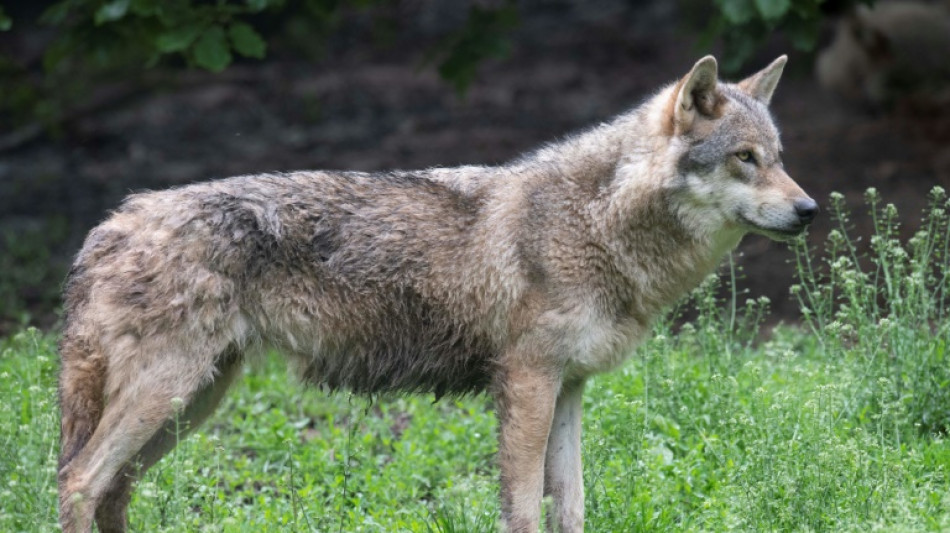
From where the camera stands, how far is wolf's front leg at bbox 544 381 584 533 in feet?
17.8

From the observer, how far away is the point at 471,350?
537cm

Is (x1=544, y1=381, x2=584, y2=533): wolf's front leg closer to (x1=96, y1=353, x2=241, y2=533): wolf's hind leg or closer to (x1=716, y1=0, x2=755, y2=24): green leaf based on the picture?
(x1=96, y1=353, x2=241, y2=533): wolf's hind leg

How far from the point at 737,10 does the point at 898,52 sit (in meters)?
4.94

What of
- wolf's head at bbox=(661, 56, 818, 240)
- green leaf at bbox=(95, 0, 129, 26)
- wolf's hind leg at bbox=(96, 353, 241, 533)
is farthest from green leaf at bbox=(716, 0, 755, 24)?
wolf's hind leg at bbox=(96, 353, 241, 533)

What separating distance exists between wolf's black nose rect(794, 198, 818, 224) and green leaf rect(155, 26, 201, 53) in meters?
4.47

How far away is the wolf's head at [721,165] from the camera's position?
526cm

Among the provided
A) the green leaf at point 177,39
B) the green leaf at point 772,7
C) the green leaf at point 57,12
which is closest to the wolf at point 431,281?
the green leaf at point 772,7

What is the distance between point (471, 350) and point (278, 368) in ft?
8.72

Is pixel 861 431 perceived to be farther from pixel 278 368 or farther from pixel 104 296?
pixel 278 368

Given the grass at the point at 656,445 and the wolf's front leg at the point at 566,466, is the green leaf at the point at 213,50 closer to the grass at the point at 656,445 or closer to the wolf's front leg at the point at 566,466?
the grass at the point at 656,445

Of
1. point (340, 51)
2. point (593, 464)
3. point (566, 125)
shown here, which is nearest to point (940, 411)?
point (593, 464)

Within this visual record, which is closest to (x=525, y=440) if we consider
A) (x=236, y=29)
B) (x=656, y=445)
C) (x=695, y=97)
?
(x=656, y=445)

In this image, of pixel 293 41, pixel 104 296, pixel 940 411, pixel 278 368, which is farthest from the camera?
pixel 293 41

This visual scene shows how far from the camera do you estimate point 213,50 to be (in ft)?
26.0
